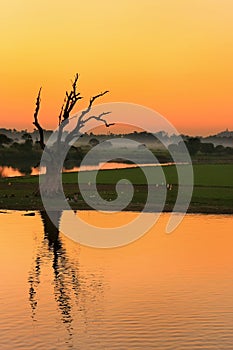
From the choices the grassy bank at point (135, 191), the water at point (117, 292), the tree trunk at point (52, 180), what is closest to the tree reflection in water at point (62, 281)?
the water at point (117, 292)

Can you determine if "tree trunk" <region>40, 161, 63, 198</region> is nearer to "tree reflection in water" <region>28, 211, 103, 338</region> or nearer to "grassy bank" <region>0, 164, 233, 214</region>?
"grassy bank" <region>0, 164, 233, 214</region>

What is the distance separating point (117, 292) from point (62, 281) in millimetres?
2878

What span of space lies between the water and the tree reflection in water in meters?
0.03

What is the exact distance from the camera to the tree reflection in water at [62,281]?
24.3 m

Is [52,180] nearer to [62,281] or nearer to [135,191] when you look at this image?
[135,191]

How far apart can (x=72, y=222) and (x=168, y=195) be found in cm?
1717

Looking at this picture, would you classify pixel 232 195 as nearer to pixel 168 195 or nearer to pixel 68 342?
pixel 168 195

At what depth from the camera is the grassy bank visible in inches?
2216

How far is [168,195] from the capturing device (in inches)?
2463

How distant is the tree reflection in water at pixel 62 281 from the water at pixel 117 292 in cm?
3

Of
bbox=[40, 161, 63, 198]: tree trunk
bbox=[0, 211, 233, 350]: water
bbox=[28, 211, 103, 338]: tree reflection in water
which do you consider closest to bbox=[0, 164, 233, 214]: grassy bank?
bbox=[40, 161, 63, 198]: tree trunk

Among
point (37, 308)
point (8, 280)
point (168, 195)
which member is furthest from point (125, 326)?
point (168, 195)

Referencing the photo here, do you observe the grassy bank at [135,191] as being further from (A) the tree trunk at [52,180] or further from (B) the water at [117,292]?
(B) the water at [117,292]

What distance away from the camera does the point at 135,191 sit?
66.1m
